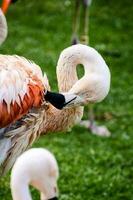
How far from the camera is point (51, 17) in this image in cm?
1288

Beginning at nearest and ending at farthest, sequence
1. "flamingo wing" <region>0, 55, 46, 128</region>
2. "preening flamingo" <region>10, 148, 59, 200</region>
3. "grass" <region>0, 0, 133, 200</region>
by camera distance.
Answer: "flamingo wing" <region>0, 55, 46, 128</region> → "preening flamingo" <region>10, 148, 59, 200</region> → "grass" <region>0, 0, 133, 200</region>

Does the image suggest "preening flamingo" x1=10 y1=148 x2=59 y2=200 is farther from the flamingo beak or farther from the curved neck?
the flamingo beak

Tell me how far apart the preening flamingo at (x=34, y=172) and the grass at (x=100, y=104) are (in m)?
0.99

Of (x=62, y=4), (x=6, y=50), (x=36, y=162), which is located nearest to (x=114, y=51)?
(x=6, y=50)

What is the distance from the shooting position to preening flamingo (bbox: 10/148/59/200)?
4504 millimetres

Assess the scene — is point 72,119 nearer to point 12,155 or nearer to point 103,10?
point 12,155

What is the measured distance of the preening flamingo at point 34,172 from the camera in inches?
177

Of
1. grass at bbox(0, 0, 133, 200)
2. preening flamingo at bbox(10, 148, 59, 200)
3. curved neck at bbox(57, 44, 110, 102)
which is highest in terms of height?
curved neck at bbox(57, 44, 110, 102)

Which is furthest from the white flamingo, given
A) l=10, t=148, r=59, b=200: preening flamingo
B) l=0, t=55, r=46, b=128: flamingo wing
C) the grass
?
the grass

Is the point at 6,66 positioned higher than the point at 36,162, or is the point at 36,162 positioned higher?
the point at 6,66

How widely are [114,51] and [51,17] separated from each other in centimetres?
217

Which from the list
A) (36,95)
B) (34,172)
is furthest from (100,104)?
(36,95)

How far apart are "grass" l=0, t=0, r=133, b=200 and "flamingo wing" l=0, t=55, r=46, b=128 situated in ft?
6.57

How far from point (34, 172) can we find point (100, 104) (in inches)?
163
